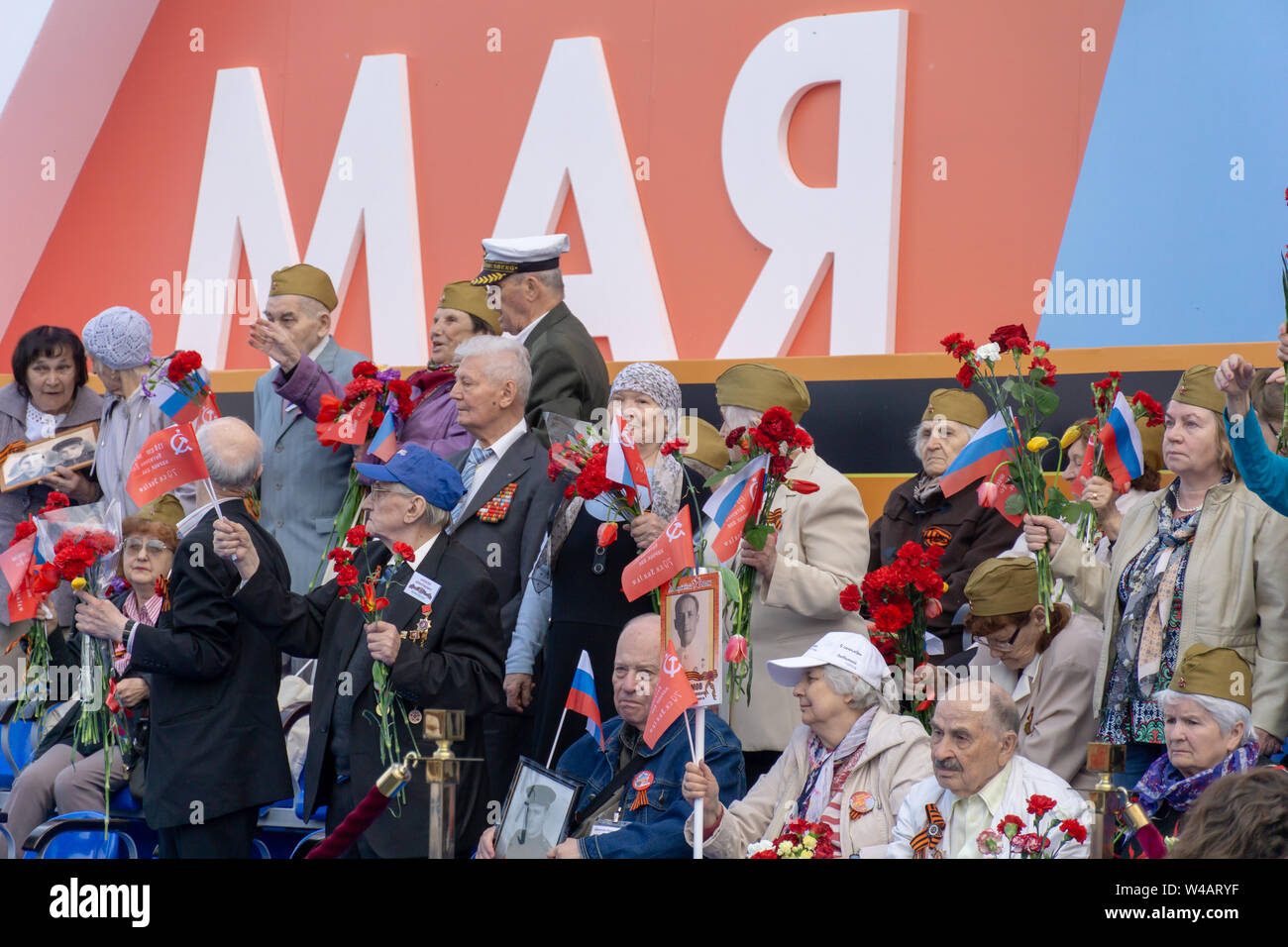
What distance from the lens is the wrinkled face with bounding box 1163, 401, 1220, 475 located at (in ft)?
14.6

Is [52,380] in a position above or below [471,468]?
above

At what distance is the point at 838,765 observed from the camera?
13.8ft

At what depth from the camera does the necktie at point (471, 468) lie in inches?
205

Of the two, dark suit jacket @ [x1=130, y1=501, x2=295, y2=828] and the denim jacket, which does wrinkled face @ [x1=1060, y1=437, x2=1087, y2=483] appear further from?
dark suit jacket @ [x1=130, y1=501, x2=295, y2=828]

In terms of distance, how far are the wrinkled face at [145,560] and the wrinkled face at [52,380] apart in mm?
1598

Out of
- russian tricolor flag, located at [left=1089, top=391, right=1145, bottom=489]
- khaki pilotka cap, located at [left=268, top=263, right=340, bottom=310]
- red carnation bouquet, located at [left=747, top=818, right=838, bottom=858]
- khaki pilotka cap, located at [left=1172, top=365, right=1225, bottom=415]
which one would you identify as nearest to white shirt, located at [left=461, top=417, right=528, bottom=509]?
khaki pilotka cap, located at [left=268, top=263, right=340, bottom=310]

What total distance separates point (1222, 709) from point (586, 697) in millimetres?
1653

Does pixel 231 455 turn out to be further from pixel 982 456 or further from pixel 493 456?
pixel 982 456

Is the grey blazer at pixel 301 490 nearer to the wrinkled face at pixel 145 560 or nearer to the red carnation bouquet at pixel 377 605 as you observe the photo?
the wrinkled face at pixel 145 560

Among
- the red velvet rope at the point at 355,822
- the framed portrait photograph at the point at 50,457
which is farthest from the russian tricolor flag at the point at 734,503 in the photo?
the framed portrait photograph at the point at 50,457

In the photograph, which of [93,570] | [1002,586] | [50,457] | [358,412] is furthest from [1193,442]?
[50,457]

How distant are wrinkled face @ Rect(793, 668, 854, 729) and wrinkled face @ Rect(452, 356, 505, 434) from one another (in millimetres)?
1535
